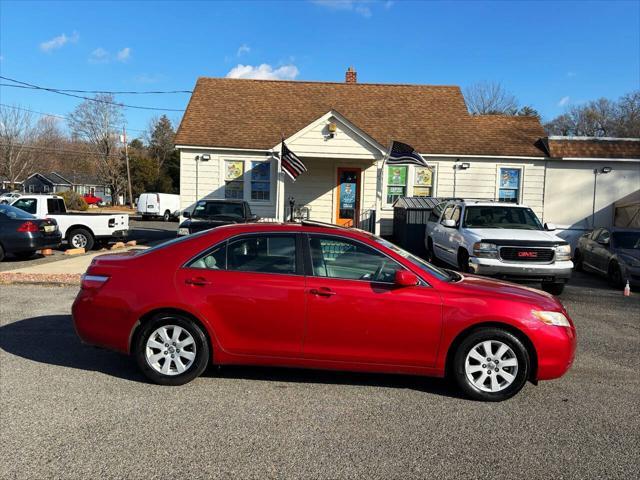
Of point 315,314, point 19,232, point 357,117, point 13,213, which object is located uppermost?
point 357,117

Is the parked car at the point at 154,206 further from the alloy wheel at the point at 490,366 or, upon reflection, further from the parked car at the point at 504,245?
the alloy wheel at the point at 490,366

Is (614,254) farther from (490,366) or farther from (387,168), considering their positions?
(490,366)

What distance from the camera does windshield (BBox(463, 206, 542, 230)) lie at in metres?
10.4

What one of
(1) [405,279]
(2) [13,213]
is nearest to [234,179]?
(2) [13,213]

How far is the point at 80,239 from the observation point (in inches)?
606

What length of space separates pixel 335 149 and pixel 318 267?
36.5 feet

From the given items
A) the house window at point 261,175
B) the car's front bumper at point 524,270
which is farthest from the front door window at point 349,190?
the car's front bumper at point 524,270

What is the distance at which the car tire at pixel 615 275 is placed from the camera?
1112 centimetres

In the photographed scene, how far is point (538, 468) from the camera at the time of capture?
332 centimetres

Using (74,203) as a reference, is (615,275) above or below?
below

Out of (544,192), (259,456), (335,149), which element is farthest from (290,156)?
(259,456)

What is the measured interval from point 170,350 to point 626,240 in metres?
11.3

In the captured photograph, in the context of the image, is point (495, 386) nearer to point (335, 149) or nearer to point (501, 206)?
point (501, 206)

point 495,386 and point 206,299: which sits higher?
point 206,299
